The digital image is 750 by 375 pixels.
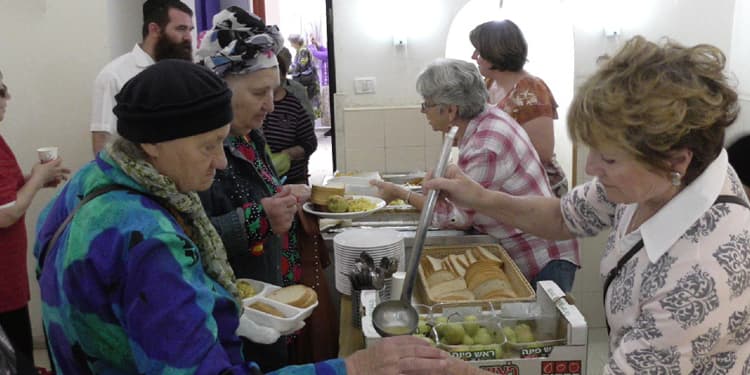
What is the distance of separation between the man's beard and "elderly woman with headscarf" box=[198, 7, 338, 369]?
1.53 m

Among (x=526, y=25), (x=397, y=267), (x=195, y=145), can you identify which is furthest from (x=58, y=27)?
(x=526, y=25)

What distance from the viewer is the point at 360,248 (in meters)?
1.81

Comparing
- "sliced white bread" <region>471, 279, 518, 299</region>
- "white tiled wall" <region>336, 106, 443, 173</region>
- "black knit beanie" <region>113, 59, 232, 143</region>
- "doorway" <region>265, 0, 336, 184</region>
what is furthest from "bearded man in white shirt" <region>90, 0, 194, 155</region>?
"doorway" <region>265, 0, 336, 184</region>

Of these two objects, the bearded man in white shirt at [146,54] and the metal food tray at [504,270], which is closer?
the metal food tray at [504,270]

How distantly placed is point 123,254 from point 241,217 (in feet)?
2.35

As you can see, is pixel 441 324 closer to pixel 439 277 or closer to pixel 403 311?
pixel 403 311

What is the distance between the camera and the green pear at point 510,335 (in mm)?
1441

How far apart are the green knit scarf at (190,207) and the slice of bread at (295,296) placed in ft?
1.06

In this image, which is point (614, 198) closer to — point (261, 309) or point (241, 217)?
point (261, 309)

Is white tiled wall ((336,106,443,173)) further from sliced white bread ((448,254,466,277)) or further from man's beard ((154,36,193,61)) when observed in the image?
sliced white bread ((448,254,466,277))

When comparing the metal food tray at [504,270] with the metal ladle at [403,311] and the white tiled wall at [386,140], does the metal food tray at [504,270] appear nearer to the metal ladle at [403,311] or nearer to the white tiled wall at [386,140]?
the metal ladle at [403,311]

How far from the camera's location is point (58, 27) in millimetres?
3105

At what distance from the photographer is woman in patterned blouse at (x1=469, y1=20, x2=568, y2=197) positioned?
2.83m

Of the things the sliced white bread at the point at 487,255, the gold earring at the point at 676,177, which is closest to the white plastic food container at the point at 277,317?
the sliced white bread at the point at 487,255
